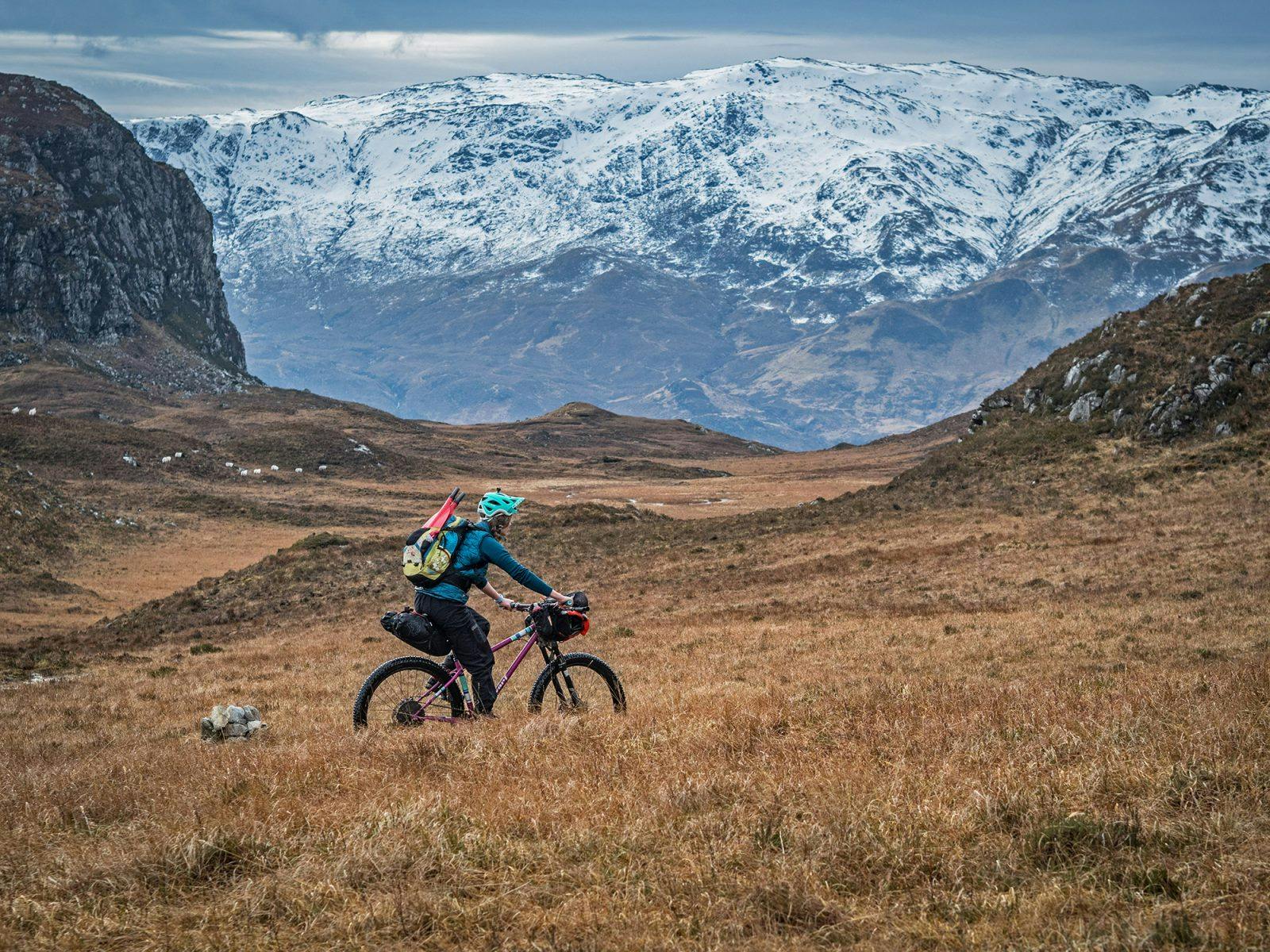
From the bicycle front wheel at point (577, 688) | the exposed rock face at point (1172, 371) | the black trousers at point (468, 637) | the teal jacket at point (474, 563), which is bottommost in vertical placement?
the bicycle front wheel at point (577, 688)

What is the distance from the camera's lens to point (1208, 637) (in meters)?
18.2

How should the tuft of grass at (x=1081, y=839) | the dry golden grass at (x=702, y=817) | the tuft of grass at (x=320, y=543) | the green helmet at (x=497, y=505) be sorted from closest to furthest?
the dry golden grass at (x=702, y=817) < the tuft of grass at (x=1081, y=839) < the green helmet at (x=497, y=505) < the tuft of grass at (x=320, y=543)

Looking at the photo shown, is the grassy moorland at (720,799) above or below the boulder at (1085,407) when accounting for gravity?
below

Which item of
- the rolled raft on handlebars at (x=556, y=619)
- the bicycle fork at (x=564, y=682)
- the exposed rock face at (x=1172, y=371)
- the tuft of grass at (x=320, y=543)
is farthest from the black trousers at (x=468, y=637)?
the tuft of grass at (x=320, y=543)

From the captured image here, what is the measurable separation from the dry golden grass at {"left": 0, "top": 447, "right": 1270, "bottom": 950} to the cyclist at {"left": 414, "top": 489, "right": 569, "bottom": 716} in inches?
33.4

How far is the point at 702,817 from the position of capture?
7816 mm

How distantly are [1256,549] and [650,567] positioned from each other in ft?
→ 73.5

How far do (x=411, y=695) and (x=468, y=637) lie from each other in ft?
3.36

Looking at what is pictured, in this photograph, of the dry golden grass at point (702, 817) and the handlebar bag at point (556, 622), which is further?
the handlebar bag at point (556, 622)

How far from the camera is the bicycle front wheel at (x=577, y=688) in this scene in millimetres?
12648

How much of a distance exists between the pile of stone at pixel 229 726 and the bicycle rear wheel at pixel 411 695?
6.58 ft

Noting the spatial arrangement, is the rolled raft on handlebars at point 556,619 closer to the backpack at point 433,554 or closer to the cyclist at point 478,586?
the cyclist at point 478,586

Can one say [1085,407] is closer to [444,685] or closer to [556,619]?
[556,619]

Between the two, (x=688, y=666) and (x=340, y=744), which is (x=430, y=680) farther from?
(x=688, y=666)
